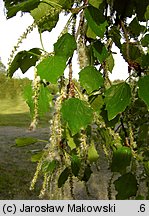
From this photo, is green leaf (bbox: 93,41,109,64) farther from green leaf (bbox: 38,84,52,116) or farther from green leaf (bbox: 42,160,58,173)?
green leaf (bbox: 42,160,58,173)

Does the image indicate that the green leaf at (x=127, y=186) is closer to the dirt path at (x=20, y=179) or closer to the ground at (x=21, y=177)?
the ground at (x=21, y=177)

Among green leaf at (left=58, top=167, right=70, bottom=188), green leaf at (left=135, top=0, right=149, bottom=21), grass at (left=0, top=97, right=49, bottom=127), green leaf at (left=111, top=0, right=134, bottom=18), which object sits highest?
grass at (left=0, top=97, right=49, bottom=127)

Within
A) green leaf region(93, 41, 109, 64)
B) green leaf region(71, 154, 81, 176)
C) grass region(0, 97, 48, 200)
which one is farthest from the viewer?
grass region(0, 97, 48, 200)

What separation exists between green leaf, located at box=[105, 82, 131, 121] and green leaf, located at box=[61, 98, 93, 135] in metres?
0.09

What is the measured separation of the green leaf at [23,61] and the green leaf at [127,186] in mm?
500

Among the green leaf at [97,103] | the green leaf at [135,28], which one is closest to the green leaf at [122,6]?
the green leaf at [135,28]

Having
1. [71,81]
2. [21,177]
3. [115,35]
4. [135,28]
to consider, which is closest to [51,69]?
[71,81]

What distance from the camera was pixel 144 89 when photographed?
3.52 ft

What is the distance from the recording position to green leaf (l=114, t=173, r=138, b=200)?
1.35 m

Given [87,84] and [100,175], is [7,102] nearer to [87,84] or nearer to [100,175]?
[100,175]

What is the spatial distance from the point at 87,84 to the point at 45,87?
12 centimetres

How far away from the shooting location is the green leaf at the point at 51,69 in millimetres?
1014

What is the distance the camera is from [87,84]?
1150 mm

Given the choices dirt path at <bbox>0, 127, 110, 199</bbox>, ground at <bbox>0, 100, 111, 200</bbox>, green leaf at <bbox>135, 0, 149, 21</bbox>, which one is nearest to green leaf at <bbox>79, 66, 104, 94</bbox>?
green leaf at <bbox>135, 0, 149, 21</bbox>
